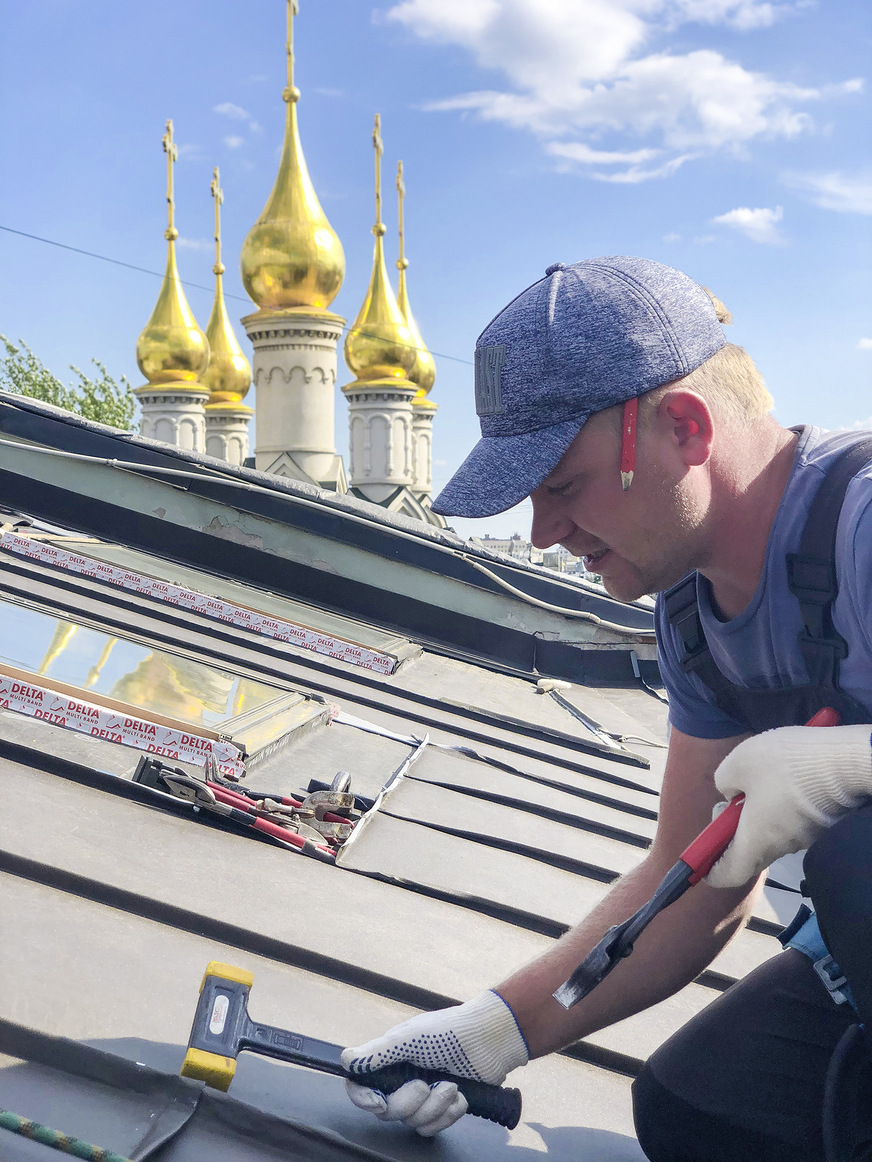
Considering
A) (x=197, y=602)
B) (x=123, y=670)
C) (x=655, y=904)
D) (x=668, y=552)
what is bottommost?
(x=655, y=904)

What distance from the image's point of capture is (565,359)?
6.06ft

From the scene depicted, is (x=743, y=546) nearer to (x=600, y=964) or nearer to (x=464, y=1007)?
(x=600, y=964)

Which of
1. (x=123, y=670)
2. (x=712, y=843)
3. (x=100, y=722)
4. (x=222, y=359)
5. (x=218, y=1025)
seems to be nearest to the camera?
(x=218, y=1025)

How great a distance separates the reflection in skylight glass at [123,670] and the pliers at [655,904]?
154cm

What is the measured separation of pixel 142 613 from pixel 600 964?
353cm

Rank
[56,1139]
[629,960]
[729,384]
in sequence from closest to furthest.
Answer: [56,1139], [729,384], [629,960]

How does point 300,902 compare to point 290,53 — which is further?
point 290,53

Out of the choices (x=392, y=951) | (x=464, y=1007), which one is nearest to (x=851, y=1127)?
(x=464, y=1007)

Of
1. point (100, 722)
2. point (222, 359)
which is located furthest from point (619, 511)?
point (222, 359)

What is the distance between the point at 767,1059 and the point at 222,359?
28853 mm

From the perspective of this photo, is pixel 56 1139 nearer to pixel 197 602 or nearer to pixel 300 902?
pixel 300 902

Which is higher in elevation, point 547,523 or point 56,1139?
point 547,523

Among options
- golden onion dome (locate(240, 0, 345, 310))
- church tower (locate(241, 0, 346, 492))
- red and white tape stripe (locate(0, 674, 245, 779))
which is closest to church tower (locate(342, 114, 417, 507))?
church tower (locate(241, 0, 346, 492))

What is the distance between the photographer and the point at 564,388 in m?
1.85
